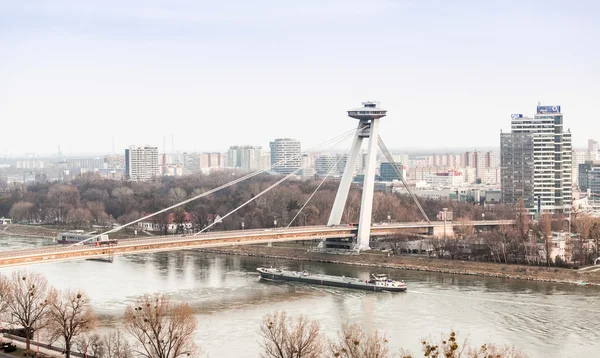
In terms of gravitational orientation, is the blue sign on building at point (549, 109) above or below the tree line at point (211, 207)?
above

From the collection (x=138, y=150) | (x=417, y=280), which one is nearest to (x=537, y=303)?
(x=417, y=280)

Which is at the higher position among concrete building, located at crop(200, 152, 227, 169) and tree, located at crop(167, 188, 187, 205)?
concrete building, located at crop(200, 152, 227, 169)

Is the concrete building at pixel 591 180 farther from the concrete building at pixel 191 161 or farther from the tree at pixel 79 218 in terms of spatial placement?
the concrete building at pixel 191 161

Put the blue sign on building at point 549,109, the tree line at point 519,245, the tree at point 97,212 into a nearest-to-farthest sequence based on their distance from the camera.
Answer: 1. the tree line at point 519,245
2. the tree at point 97,212
3. the blue sign on building at point 549,109

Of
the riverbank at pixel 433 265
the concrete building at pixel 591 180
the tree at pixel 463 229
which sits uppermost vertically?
the concrete building at pixel 591 180

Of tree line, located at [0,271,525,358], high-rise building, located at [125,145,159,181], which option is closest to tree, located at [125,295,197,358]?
tree line, located at [0,271,525,358]

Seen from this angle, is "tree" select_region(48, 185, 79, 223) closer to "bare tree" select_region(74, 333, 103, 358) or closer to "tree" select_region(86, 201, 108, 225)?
"tree" select_region(86, 201, 108, 225)

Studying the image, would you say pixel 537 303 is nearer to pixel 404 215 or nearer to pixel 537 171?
pixel 404 215

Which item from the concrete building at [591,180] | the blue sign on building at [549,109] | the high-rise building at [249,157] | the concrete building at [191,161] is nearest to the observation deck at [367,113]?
the blue sign on building at [549,109]
